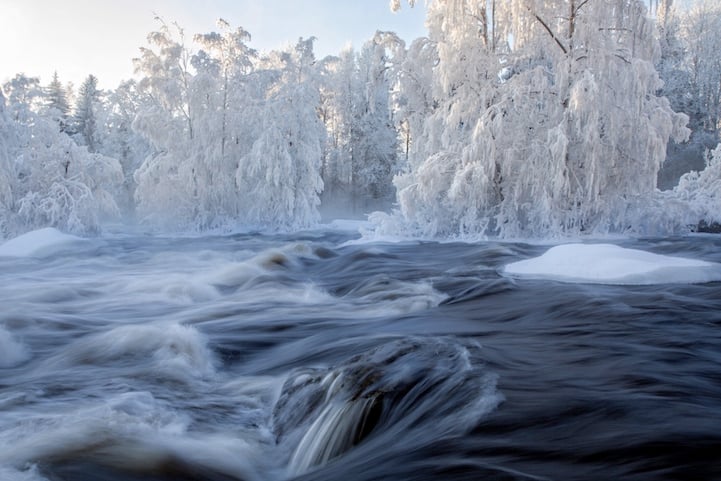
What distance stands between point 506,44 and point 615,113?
11.5ft

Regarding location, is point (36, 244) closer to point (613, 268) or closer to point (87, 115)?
point (613, 268)

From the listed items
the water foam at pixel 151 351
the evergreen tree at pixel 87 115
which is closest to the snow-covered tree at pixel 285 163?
the water foam at pixel 151 351

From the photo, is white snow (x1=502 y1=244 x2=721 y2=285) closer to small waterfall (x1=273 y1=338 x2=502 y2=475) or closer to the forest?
small waterfall (x1=273 y1=338 x2=502 y2=475)

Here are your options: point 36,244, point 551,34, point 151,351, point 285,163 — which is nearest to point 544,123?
point 551,34

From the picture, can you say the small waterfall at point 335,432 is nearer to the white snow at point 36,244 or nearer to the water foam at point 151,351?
the water foam at point 151,351

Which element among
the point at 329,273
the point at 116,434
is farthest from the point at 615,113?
the point at 116,434

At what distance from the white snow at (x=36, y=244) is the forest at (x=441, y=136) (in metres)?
2.31

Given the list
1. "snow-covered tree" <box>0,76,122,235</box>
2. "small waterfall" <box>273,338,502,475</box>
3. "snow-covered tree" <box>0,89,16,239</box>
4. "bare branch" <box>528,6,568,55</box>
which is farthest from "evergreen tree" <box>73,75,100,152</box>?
"small waterfall" <box>273,338,502,475</box>

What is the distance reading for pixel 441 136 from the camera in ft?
41.1

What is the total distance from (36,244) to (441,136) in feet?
29.9

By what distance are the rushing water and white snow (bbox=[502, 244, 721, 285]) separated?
0.29m

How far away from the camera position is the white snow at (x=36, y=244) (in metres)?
11.1

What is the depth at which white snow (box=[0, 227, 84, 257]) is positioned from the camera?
11.1 metres

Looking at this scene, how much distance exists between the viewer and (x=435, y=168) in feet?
38.7
